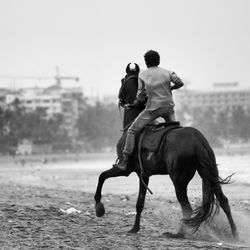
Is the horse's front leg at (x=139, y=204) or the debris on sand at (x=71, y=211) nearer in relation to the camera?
the horse's front leg at (x=139, y=204)

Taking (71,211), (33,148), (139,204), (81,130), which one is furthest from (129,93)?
(81,130)

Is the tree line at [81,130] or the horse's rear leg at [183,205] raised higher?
the tree line at [81,130]

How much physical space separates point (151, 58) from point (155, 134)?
3.97 ft

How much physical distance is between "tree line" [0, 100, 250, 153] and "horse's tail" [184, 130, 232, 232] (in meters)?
118

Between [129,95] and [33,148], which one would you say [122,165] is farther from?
[33,148]

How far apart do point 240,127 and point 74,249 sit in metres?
180

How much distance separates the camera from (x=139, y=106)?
47.1 ft

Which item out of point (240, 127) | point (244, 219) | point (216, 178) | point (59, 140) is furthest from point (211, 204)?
point (240, 127)

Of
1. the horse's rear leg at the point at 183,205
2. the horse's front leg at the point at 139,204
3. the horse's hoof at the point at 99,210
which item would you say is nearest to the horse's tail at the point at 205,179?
the horse's rear leg at the point at 183,205

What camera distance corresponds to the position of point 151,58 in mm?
14180

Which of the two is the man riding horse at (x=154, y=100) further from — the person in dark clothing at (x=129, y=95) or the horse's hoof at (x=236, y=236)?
the horse's hoof at (x=236, y=236)

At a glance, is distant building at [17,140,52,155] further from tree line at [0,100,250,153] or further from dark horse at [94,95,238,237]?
dark horse at [94,95,238,237]

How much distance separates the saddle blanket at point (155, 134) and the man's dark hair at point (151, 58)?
3.10 feet

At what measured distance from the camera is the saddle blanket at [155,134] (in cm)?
1354
